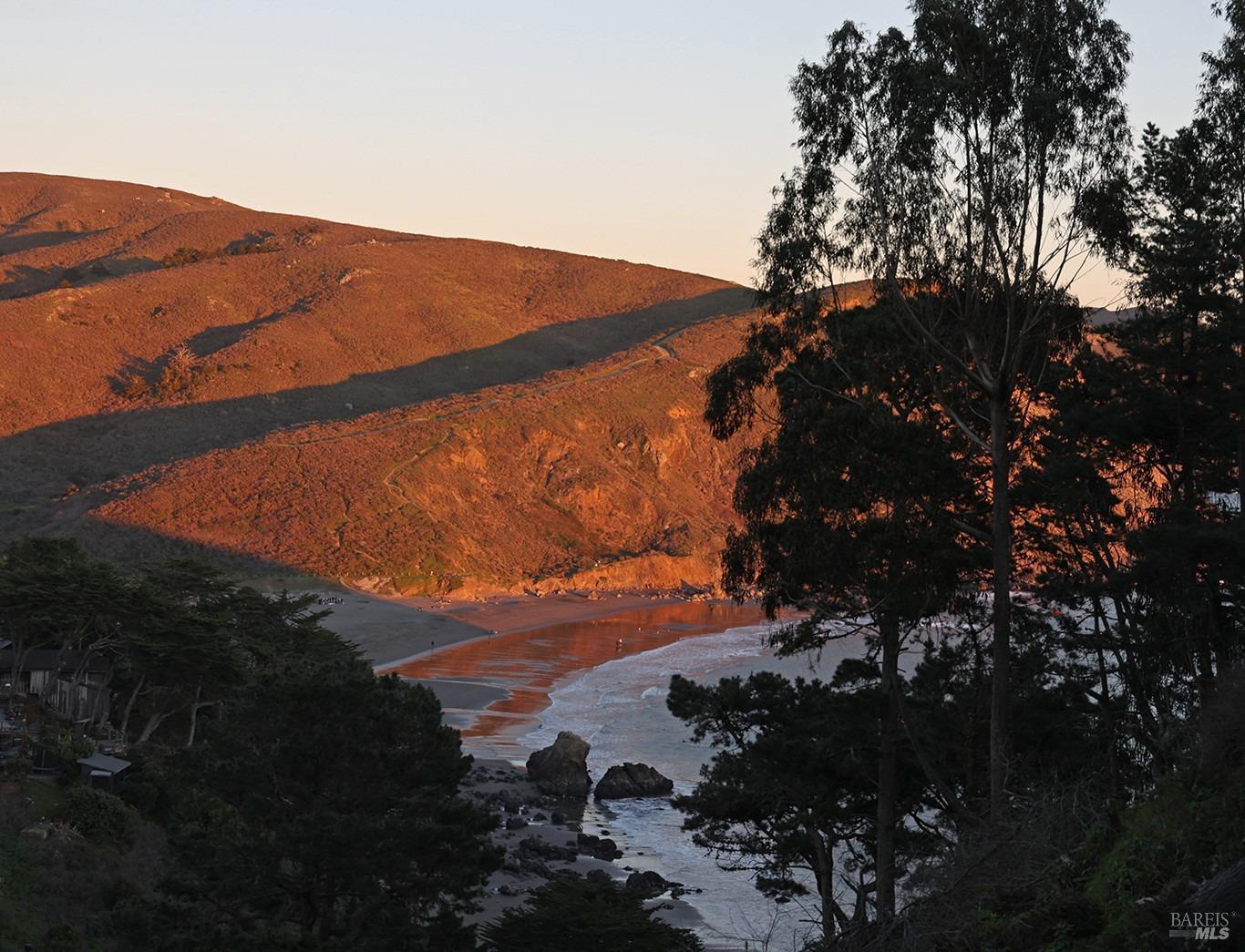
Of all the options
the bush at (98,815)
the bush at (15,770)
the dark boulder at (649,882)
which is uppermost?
the bush at (15,770)

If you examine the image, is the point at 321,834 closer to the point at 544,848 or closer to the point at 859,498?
the point at 859,498

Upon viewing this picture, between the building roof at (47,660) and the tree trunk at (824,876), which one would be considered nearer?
the tree trunk at (824,876)

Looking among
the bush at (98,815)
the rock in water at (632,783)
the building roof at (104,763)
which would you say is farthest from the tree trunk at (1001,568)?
the rock in water at (632,783)

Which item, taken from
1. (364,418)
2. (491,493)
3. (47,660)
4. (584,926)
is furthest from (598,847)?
(364,418)

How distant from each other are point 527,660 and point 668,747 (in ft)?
66.1

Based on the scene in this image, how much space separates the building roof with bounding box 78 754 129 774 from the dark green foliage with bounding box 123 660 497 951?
343 inches

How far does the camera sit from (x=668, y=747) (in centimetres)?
4750

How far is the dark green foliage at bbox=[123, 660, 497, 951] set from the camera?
19.6 metres

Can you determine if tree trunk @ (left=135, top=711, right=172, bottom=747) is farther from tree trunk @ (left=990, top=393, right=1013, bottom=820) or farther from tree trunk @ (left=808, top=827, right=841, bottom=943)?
tree trunk @ (left=990, top=393, right=1013, bottom=820)

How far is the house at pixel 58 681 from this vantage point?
3488 cm

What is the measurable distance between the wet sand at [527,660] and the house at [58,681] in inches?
564

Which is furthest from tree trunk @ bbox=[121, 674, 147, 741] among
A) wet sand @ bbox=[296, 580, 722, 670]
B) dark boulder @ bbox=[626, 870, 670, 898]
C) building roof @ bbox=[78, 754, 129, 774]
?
wet sand @ bbox=[296, 580, 722, 670]

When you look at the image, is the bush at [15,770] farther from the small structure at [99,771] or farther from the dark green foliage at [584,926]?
the dark green foliage at [584,926]

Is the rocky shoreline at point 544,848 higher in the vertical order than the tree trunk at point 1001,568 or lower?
lower
